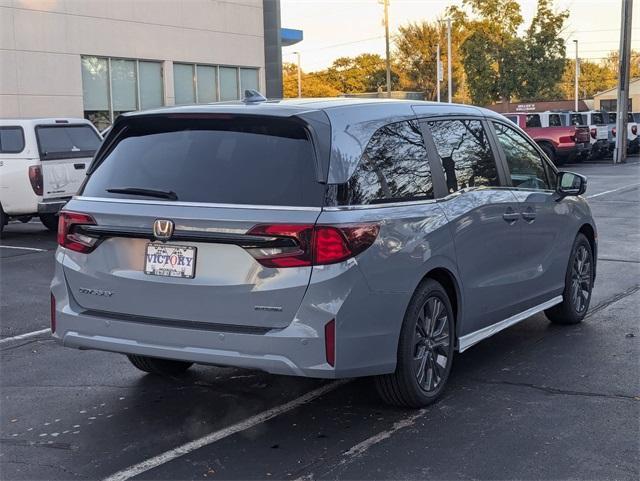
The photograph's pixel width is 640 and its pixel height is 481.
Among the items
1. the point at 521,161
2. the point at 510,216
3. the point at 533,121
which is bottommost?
the point at 510,216

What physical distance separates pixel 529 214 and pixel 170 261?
2981mm

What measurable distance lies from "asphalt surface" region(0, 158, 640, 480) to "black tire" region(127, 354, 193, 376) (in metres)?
0.07

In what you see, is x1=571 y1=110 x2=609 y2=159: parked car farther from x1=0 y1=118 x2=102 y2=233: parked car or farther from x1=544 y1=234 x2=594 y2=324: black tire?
x1=544 y1=234 x2=594 y2=324: black tire

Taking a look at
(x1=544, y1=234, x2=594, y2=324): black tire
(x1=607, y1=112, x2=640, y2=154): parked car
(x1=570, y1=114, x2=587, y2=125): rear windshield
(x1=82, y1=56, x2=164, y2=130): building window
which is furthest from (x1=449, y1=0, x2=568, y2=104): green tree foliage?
(x1=544, y1=234, x2=594, y2=324): black tire

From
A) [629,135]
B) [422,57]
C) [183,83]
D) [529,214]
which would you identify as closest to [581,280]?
[529,214]

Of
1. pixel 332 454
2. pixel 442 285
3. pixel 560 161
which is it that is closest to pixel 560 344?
pixel 442 285

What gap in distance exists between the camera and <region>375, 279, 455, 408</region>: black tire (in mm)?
5008

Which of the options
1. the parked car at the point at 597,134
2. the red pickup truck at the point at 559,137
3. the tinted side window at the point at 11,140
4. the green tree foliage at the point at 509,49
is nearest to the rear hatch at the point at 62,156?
the tinted side window at the point at 11,140

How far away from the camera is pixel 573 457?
4457 millimetres

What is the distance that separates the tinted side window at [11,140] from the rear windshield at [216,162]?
30.6ft

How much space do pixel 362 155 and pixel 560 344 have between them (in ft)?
9.16

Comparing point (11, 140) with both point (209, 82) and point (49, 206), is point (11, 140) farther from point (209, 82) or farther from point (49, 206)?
point (209, 82)

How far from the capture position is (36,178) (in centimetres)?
1374

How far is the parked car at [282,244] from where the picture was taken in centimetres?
451
